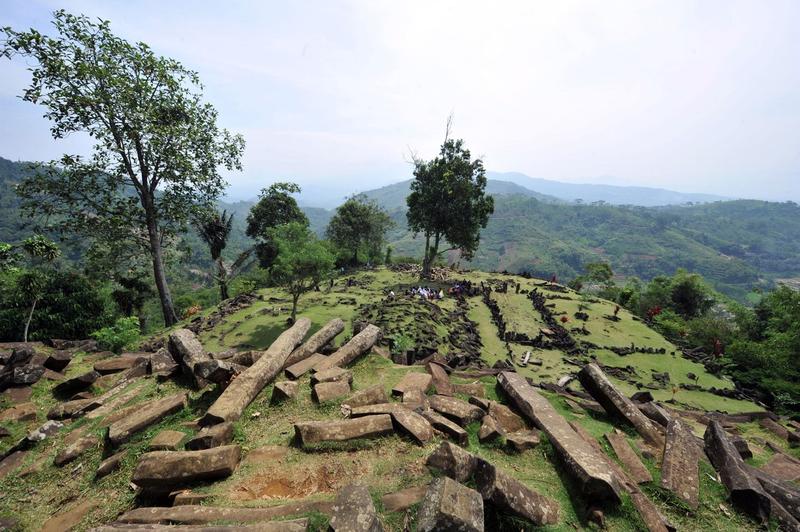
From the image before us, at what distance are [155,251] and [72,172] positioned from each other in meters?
4.93

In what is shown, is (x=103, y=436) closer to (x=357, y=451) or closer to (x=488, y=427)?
(x=357, y=451)

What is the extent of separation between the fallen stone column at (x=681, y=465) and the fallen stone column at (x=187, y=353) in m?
7.83

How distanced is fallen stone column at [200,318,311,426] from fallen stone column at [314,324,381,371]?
0.82 meters

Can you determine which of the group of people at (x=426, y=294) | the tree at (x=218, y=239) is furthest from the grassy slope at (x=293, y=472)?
the tree at (x=218, y=239)

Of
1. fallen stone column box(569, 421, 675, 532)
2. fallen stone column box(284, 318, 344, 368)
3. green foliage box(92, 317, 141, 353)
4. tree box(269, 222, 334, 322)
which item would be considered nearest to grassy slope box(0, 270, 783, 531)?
fallen stone column box(569, 421, 675, 532)

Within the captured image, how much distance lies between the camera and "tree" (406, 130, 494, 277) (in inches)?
1166

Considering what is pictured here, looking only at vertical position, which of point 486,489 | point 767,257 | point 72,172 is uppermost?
point 72,172

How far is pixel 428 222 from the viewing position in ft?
102

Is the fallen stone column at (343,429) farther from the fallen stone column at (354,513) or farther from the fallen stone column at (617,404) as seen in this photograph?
the fallen stone column at (617,404)

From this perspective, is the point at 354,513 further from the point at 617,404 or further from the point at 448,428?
the point at 617,404

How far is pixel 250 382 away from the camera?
20.0ft

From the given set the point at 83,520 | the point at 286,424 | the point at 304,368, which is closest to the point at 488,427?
the point at 286,424

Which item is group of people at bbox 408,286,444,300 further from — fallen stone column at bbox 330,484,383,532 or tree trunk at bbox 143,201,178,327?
fallen stone column at bbox 330,484,383,532

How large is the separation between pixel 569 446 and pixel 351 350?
4923 mm
